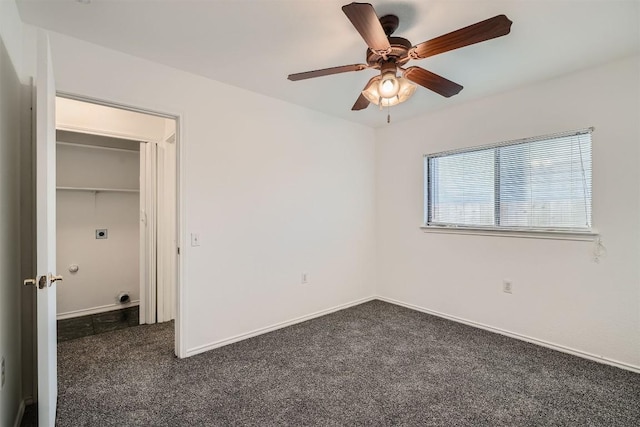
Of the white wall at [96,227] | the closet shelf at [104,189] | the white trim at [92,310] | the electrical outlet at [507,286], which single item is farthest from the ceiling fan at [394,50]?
the white trim at [92,310]

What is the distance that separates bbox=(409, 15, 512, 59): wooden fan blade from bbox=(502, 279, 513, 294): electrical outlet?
2.31m

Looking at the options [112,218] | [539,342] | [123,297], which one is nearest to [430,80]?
[539,342]

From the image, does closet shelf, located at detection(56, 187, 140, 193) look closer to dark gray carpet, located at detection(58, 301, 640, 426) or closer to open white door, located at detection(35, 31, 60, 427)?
dark gray carpet, located at detection(58, 301, 640, 426)

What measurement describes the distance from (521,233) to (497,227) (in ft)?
0.73

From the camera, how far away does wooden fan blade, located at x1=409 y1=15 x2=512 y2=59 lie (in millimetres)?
1404

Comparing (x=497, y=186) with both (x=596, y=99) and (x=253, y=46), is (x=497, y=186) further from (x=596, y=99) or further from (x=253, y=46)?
(x=253, y=46)

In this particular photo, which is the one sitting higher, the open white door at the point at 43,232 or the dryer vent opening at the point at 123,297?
the open white door at the point at 43,232

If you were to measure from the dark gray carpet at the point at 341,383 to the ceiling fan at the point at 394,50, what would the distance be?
6.51 ft

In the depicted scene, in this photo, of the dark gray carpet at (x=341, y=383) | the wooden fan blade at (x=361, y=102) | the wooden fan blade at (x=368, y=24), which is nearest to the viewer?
the wooden fan blade at (x=368, y=24)

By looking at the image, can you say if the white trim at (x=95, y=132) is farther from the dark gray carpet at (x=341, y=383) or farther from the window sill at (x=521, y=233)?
the window sill at (x=521, y=233)

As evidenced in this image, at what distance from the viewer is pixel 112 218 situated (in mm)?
3805

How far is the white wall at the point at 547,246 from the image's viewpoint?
2.32 m

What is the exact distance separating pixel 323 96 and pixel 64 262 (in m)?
3.48

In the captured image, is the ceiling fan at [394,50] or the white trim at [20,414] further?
the white trim at [20,414]
